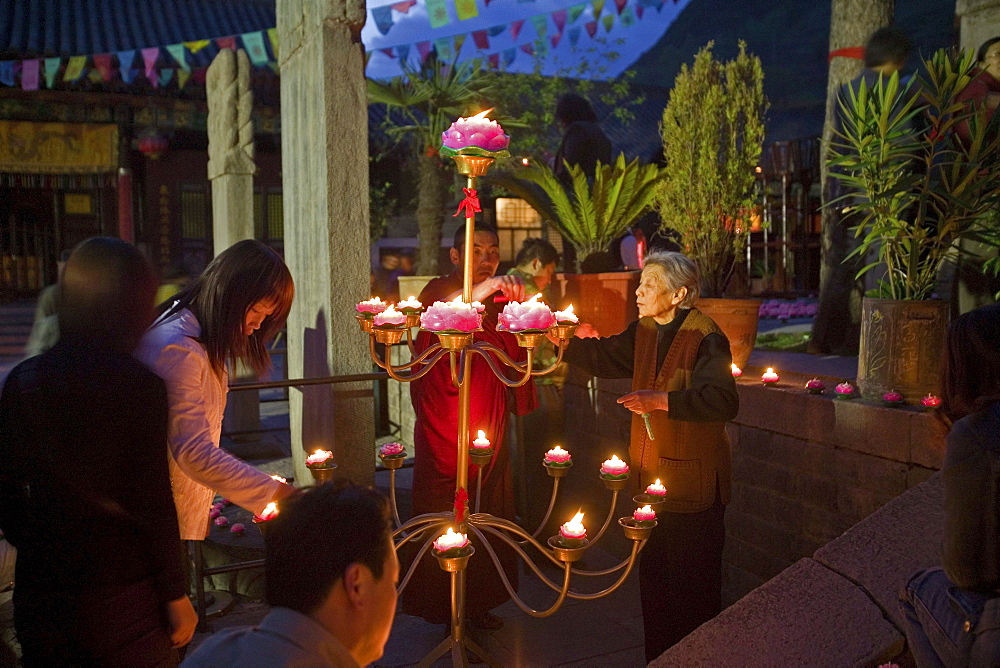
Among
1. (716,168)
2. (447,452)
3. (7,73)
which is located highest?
(7,73)

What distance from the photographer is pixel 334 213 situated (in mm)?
4457

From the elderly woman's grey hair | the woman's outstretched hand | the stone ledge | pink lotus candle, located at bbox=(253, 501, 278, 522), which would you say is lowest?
the stone ledge

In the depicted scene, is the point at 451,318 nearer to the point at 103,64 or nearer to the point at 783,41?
the point at 103,64

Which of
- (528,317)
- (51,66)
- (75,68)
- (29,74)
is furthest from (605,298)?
(29,74)

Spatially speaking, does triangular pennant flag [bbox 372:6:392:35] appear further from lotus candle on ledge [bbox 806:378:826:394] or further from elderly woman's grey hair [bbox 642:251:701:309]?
elderly woman's grey hair [bbox 642:251:701:309]

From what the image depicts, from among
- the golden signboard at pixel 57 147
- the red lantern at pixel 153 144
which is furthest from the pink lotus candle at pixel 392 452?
the golden signboard at pixel 57 147

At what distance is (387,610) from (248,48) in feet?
40.3

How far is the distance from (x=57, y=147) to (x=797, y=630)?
1561 cm

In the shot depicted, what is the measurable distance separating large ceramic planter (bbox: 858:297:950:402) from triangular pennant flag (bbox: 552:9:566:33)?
1001 centimetres

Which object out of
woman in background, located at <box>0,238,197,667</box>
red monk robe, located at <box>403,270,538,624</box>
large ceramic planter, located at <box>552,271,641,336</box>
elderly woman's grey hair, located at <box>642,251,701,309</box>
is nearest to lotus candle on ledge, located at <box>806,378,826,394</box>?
elderly woman's grey hair, located at <box>642,251,701,309</box>

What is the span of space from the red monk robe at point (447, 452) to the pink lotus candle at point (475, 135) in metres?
1.64

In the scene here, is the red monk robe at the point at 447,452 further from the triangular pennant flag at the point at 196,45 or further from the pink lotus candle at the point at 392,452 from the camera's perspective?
the triangular pennant flag at the point at 196,45

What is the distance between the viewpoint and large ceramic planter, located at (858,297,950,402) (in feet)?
13.5

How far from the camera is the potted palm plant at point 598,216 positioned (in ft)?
18.5
